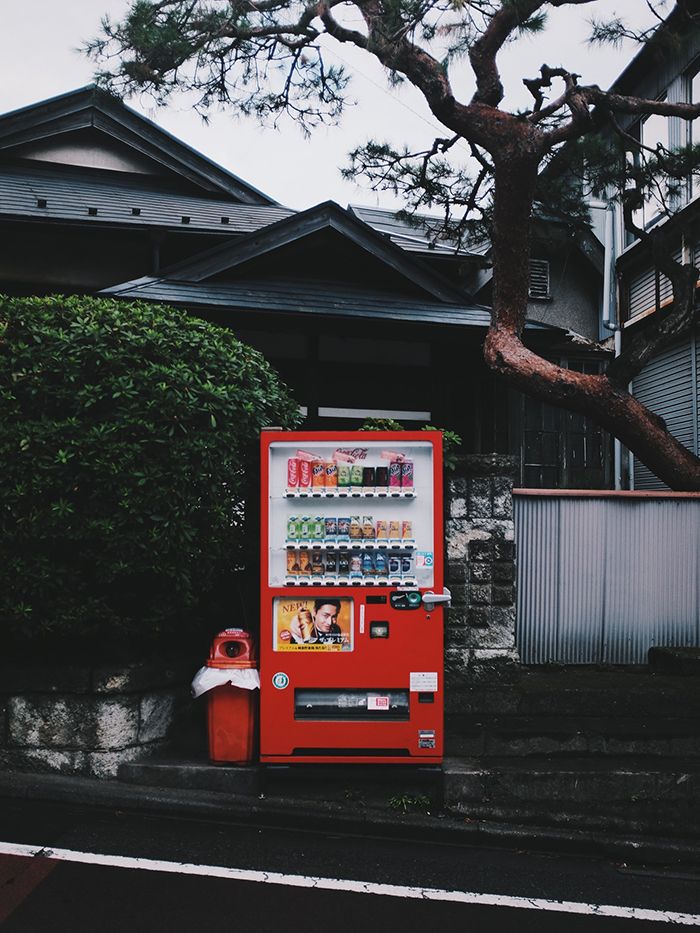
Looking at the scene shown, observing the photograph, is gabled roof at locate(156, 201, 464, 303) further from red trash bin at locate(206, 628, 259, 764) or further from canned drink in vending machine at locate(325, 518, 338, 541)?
red trash bin at locate(206, 628, 259, 764)

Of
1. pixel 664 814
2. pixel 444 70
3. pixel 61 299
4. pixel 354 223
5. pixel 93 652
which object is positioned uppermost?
pixel 444 70

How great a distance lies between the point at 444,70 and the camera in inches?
338

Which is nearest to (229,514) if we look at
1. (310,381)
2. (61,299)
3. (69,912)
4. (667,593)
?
(61,299)

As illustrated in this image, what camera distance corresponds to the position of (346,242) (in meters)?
11.4

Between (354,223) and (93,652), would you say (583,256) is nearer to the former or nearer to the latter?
(354,223)

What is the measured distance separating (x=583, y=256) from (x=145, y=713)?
12471 millimetres

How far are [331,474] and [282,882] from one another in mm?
2387

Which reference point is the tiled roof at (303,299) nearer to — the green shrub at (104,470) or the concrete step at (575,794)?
the green shrub at (104,470)

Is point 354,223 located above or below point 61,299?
above

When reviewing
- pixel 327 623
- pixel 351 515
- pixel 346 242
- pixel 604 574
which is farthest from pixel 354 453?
pixel 346 242

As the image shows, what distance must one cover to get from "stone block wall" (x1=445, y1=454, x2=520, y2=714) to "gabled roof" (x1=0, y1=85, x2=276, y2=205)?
9625 millimetres

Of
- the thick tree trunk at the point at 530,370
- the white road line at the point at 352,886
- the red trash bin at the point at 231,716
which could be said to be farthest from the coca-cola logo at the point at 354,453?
the thick tree trunk at the point at 530,370

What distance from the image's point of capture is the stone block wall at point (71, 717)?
5281 millimetres

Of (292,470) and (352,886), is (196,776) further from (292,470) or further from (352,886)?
(292,470)
